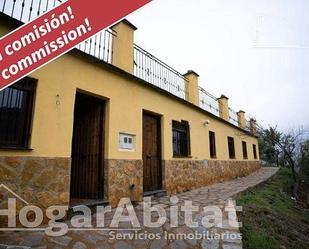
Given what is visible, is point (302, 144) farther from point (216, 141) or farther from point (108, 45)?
point (108, 45)

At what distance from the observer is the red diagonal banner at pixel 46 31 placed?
12.6 ft

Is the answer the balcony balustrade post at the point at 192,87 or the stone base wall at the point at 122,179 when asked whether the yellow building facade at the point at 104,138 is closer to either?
the stone base wall at the point at 122,179

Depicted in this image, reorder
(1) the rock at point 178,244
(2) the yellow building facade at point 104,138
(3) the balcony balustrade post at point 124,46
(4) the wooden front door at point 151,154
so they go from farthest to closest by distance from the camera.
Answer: (4) the wooden front door at point 151,154 → (3) the balcony balustrade post at point 124,46 → (2) the yellow building facade at point 104,138 → (1) the rock at point 178,244

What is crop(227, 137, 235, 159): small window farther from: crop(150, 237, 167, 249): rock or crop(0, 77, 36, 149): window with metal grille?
crop(0, 77, 36, 149): window with metal grille

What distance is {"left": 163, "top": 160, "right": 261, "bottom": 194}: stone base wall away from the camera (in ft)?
24.9

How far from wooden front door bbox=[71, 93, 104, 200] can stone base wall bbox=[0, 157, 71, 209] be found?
1.13 m

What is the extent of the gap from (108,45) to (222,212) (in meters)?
5.24

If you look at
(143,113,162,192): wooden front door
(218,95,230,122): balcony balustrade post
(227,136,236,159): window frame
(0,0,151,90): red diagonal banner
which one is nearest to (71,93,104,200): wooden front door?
(0,0,151,90): red diagonal banner

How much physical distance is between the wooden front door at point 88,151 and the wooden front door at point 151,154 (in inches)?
65.6

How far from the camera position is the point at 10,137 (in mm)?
3938

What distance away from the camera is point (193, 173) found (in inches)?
353

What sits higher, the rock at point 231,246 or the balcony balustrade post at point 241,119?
the balcony balustrade post at point 241,119

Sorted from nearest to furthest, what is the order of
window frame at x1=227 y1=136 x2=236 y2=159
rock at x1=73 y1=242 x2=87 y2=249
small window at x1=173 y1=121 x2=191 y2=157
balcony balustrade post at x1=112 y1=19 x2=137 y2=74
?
rock at x1=73 y1=242 x2=87 y2=249 < balcony balustrade post at x1=112 y1=19 x2=137 y2=74 < small window at x1=173 y1=121 x2=191 y2=157 < window frame at x1=227 y1=136 x2=236 y2=159

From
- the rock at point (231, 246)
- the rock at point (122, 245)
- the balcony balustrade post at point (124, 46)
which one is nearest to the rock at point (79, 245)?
the rock at point (122, 245)
